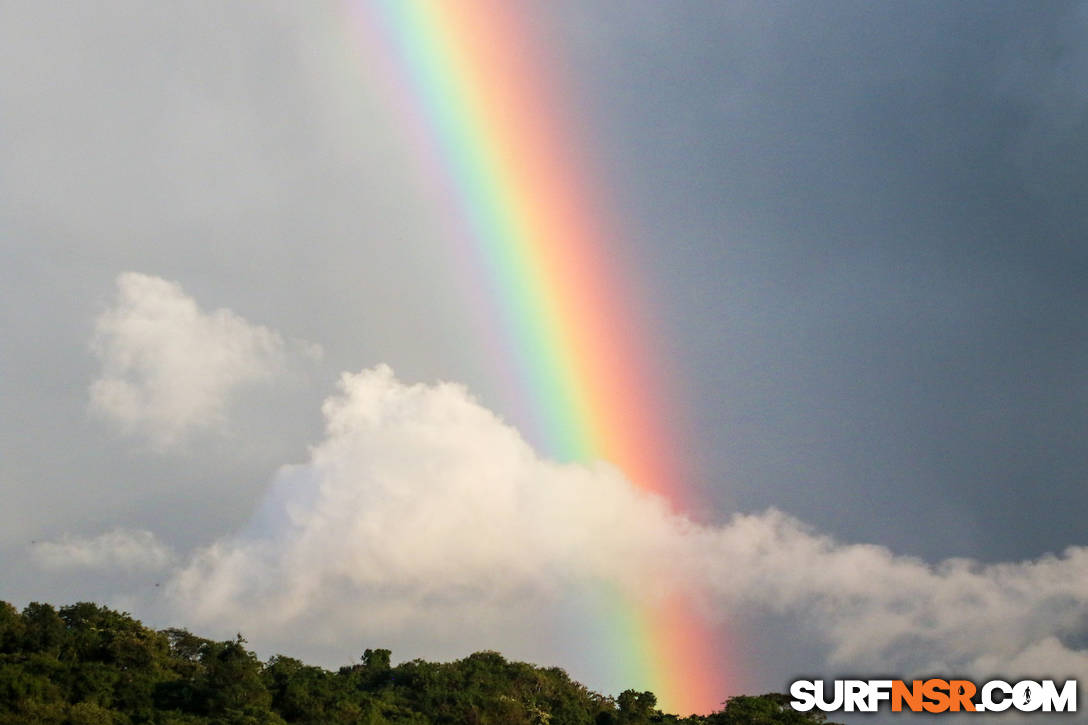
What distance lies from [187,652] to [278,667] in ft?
68.9

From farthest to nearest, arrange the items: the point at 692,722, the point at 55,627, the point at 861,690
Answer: the point at 692,722
the point at 861,690
the point at 55,627

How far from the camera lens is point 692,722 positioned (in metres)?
122

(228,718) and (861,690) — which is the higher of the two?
(861,690)

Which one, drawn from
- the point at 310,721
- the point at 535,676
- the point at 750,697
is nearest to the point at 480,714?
the point at 310,721

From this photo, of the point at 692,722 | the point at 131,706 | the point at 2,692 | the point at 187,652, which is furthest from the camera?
the point at 692,722

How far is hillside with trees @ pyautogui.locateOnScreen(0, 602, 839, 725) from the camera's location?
8031 cm

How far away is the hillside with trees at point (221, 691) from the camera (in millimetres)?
80312

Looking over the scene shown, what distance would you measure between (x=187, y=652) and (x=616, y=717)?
46086 mm

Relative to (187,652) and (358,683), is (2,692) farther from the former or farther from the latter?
(358,683)

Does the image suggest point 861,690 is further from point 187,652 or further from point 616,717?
point 187,652

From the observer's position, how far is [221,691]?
285 feet

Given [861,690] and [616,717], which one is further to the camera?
[616,717]

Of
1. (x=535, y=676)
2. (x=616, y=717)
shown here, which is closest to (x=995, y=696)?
(x=616, y=717)

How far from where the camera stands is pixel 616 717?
390 feet
